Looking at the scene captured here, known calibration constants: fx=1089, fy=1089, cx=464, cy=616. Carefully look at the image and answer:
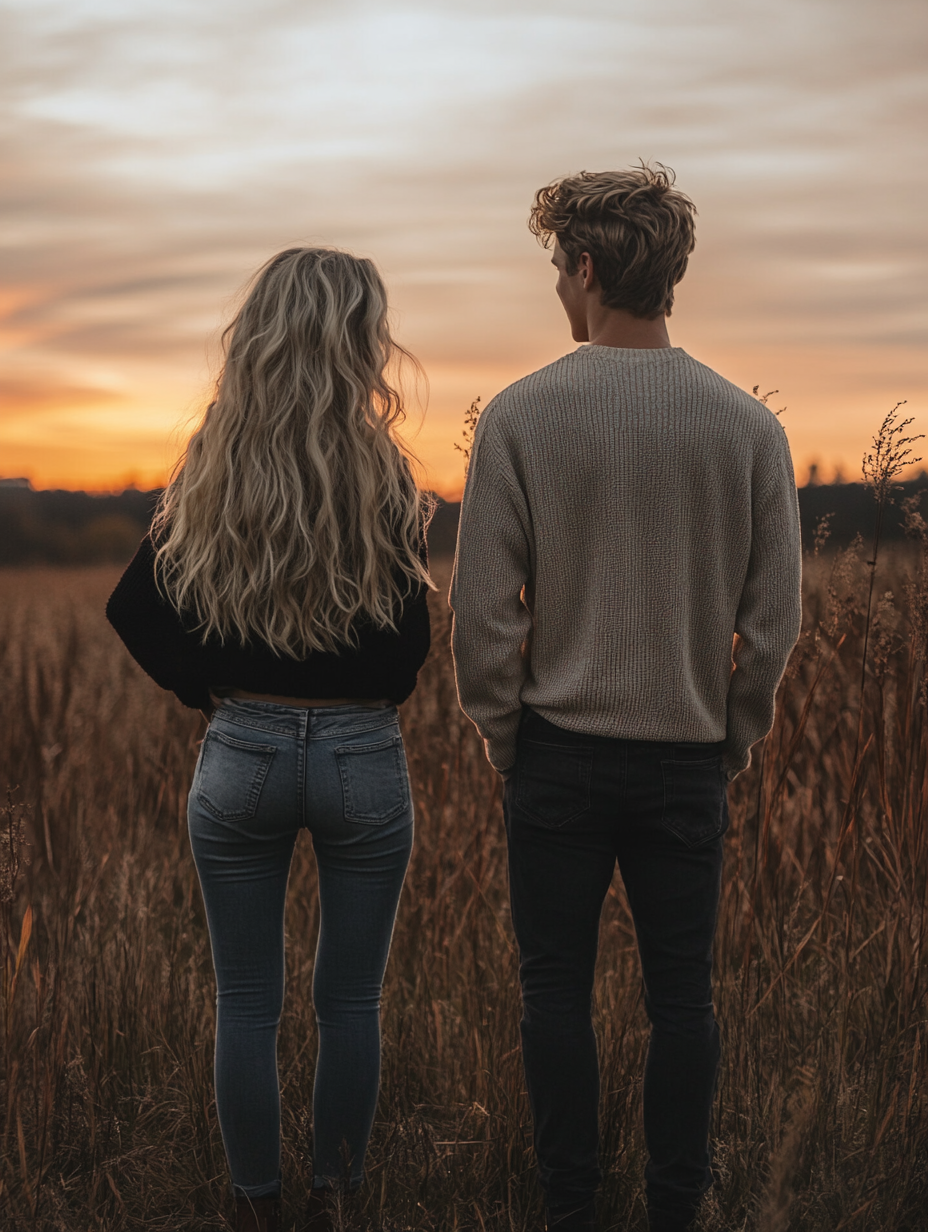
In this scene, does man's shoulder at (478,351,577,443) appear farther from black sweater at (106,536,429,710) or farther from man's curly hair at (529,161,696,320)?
black sweater at (106,536,429,710)

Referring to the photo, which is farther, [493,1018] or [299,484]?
[493,1018]

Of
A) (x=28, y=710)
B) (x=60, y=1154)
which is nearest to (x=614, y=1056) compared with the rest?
(x=60, y=1154)

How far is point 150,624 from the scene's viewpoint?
190 cm

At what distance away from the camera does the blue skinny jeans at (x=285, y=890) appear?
70.8 inches

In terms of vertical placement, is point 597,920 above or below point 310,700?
below

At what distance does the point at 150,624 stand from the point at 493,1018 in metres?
1.26

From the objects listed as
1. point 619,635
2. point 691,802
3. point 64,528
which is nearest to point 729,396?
point 619,635

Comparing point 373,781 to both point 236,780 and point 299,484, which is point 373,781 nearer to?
point 236,780

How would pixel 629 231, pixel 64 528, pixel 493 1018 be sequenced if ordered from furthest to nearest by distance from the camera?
pixel 64 528 → pixel 493 1018 → pixel 629 231

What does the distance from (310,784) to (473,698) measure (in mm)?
307

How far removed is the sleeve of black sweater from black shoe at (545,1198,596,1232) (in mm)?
1085

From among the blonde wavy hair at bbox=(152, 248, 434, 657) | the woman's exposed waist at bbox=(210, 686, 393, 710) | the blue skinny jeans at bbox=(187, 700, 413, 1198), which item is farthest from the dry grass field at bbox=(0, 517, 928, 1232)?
the blonde wavy hair at bbox=(152, 248, 434, 657)

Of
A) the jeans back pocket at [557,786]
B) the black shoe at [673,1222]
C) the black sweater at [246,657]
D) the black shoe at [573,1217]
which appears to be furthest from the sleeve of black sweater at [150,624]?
the black shoe at [673,1222]

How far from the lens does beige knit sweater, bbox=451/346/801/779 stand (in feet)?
5.83
